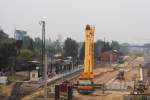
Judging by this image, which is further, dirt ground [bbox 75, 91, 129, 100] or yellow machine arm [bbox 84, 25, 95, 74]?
yellow machine arm [bbox 84, 25, 95, 74]

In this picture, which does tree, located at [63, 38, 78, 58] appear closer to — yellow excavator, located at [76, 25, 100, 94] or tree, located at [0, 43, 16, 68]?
tree, located at [0, 43, 16, 68]

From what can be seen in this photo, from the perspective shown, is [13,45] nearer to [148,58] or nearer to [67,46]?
[148,58]

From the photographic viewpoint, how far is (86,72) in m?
37.0

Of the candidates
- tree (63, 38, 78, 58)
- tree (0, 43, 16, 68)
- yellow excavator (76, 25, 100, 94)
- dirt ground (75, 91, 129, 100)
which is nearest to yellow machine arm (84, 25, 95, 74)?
yellow excavator (76, 25, 100, 94)

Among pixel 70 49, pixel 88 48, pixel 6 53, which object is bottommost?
pixel 6 53

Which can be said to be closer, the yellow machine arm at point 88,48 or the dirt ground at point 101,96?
the dirt ground at point 101,96

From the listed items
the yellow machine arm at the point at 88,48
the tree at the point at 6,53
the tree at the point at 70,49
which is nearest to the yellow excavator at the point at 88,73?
the yellow machine arm at the point at 88,48

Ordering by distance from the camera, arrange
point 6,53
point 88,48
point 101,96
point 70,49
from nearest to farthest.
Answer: point 101,96 < point 88,48 < point 6,53 < point 70,49

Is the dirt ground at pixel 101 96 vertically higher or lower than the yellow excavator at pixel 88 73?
lower

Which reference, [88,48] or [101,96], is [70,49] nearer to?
[88,48]

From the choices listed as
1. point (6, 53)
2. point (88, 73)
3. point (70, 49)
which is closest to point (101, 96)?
point (88, 73)

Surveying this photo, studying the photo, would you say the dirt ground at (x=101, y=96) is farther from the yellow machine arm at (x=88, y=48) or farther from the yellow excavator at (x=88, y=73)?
the yellow machine arm at (x=88, y=48)

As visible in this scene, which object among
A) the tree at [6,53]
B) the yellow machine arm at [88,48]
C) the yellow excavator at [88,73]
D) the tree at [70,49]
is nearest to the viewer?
the yellow excavator at [88,73]

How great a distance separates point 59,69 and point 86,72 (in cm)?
2837
